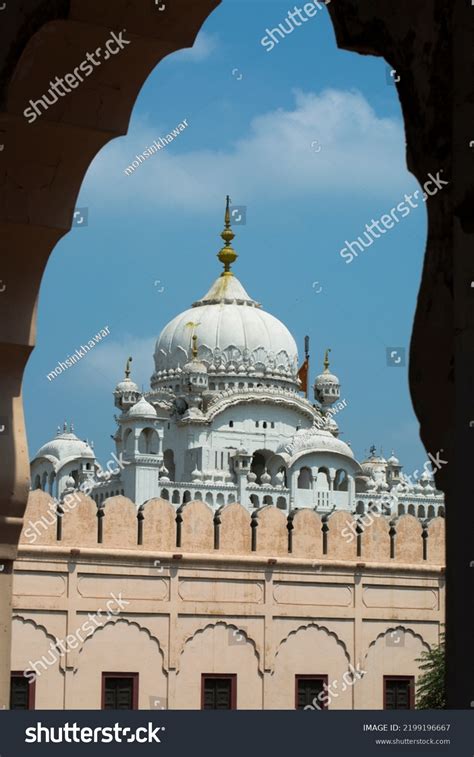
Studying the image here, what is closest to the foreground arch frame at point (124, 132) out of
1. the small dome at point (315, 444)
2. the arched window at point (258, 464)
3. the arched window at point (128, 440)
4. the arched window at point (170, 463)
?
the arched window at point (128, 440)

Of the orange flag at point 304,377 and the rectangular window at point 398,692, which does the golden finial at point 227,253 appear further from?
the rectangular window at point 398,692

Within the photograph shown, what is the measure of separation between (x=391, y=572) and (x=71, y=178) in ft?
33.2

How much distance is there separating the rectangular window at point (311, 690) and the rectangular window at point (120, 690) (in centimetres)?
153

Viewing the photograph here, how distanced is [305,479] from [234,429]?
3.65 metres

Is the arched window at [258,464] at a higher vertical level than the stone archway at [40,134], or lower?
higher

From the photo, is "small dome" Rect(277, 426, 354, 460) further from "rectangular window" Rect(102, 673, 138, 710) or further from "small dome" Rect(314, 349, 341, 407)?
"rectangular window" Rect(102, 673, 138, 710)

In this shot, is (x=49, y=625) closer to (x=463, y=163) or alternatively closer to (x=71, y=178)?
(x=71, y=178)

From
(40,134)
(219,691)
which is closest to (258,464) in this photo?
(219,691)

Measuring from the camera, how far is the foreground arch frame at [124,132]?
238 cm

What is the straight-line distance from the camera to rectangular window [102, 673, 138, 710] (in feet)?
41.2

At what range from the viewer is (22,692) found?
12148 mm

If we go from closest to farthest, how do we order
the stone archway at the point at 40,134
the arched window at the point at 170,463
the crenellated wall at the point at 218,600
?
the stone archway at the point at 40,134, the crenellated wall at the point at 218,600, the arched window at the point at 170,463

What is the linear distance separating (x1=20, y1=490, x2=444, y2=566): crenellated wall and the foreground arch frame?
27.3ft

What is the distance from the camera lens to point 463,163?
95.9 inches
